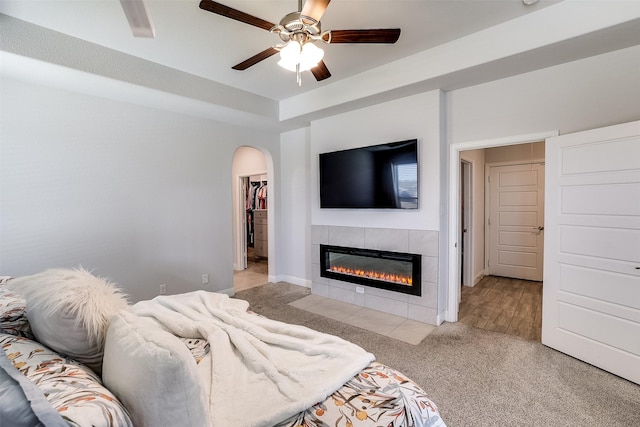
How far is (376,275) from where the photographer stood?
3.70 meters

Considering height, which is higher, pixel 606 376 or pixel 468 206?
pixel 468 206

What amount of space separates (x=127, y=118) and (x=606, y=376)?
203 inches

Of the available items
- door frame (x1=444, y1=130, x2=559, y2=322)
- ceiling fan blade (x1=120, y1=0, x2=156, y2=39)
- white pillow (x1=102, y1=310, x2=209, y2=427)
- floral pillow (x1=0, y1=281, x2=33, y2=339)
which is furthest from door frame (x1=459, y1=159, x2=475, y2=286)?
floral pillow (x1=0, y1=281, x2=33, y2=339)

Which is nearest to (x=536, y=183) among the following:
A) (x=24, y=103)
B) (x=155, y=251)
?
(x=155, y=251)

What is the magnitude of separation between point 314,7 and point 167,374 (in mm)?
1841

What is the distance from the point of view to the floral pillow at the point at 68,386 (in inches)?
28.3

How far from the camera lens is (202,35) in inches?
100

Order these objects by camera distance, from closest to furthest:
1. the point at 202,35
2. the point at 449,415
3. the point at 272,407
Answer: the point at 272,407 → the point at 449,415 → the point at 202,35

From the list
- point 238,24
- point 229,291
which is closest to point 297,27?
point 238,24

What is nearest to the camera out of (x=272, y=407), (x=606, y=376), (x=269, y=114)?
(x=272, y=407)

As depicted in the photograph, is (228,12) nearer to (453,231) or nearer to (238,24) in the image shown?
(238,24)

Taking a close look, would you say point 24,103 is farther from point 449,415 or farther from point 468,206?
point 468,206

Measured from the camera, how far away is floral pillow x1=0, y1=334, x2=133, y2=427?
72 cm

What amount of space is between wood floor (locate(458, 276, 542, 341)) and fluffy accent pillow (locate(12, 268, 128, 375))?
3.39 m
